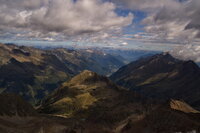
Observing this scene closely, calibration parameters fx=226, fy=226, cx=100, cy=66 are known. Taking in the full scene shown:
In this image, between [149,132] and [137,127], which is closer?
[149,132]

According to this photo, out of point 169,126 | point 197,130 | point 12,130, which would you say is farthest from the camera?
point 12,130

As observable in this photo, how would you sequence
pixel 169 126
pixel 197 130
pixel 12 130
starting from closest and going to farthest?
pixel 197 130 < pixel 169 126 < pixel 12 130

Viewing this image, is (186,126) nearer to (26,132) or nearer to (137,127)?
(137,127)

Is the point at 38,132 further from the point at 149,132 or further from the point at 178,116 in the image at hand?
the point at 178,116

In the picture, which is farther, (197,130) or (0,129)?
(0,129)

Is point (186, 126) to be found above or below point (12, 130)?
above

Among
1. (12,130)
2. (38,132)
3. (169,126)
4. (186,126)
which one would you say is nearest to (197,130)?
(186,126)

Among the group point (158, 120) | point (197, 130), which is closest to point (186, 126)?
point (197, 130)

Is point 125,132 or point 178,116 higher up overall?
point 178,116
